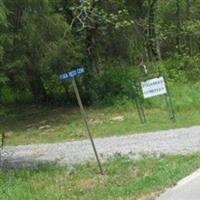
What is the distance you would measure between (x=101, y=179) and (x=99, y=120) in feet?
34.8

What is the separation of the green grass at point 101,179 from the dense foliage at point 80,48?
550 centimetres

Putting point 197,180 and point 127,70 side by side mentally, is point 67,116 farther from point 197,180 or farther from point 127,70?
point 197,180

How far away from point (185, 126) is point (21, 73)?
30.8ft

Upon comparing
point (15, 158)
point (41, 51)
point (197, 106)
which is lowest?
point (197, 106)

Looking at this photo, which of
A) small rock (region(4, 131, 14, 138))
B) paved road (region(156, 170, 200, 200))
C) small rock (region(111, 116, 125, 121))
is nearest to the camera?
paved road (region(156, 170, 200, 200))

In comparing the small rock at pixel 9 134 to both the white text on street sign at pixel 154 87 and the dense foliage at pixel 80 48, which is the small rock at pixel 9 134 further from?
the white text on street sign at pixel 154 87

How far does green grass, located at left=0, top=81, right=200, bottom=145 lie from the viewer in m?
19.2

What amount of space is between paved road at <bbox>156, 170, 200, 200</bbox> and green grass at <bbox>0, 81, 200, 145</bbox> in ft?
26.1

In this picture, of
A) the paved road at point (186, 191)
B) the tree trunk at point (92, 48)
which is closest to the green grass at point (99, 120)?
the tree trunk at point (92, 48)

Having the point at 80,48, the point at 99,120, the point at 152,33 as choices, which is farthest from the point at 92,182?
the point at 152,33

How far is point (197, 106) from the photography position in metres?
22.4

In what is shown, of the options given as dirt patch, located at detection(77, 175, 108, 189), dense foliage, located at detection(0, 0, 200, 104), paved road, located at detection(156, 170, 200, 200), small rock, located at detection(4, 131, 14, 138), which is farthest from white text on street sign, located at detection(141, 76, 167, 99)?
paved road, located at detection(156, 170, 200, 200)

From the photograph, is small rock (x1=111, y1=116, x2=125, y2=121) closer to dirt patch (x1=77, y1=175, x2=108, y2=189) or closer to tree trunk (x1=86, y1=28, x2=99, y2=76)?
tree trunk (x1=86, y1=28, x2=99, y2=76)

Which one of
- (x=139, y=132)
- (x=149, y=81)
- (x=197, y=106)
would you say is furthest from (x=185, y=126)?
(x=197, y=106)
